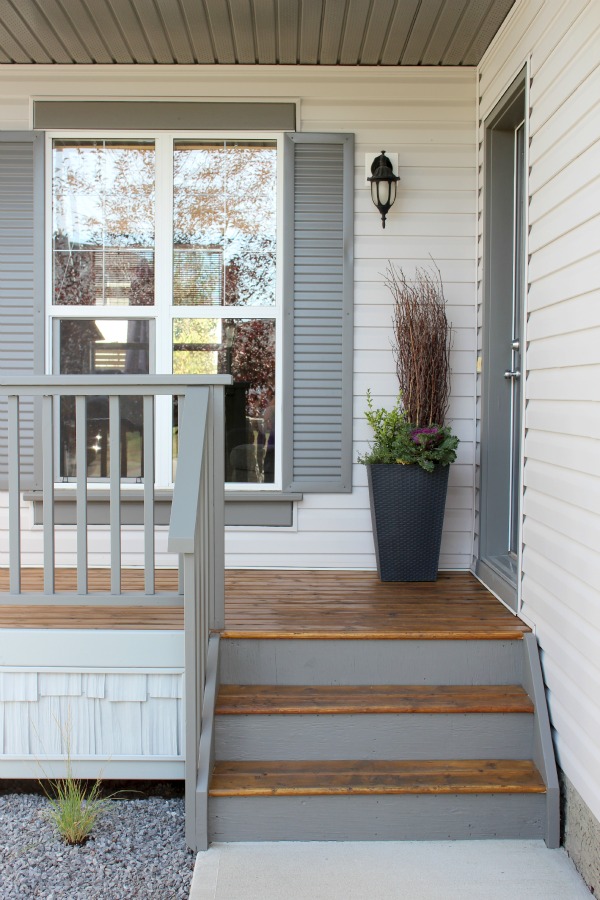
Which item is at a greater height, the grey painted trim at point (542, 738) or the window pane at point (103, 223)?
the window pane at point (103, 223)

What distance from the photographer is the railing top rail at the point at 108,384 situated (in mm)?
2857

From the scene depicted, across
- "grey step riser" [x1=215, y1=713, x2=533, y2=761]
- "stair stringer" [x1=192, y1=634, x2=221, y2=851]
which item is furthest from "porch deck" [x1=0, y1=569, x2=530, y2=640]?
"grey step riser" [x1=215, y1=713, x2=533, y2=761]

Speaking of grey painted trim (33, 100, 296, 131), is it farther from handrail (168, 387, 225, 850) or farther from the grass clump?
the grass clump

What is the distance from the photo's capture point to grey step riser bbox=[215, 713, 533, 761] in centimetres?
286

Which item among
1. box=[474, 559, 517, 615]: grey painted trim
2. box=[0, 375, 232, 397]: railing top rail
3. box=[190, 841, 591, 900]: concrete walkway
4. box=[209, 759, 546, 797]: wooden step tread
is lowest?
box=[190, 841, 591, 900]: concrete walkway

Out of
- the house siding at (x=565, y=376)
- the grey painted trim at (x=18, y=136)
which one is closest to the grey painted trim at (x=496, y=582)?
the house siding at (x=565, y=376)

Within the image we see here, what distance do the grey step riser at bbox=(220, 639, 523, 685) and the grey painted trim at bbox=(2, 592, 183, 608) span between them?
13.8 inches

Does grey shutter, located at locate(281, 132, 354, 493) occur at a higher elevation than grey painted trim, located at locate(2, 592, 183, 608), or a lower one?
higher

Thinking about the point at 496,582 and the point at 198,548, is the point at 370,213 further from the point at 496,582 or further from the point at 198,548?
the point at 198,548

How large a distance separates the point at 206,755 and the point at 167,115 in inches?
121

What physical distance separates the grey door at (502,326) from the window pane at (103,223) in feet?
5.55

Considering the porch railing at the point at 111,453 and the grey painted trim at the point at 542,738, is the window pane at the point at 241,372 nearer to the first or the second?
the porch railing at the point at 111,453

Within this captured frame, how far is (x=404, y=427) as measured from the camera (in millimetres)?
3953

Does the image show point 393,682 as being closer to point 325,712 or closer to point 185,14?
point 325,712
